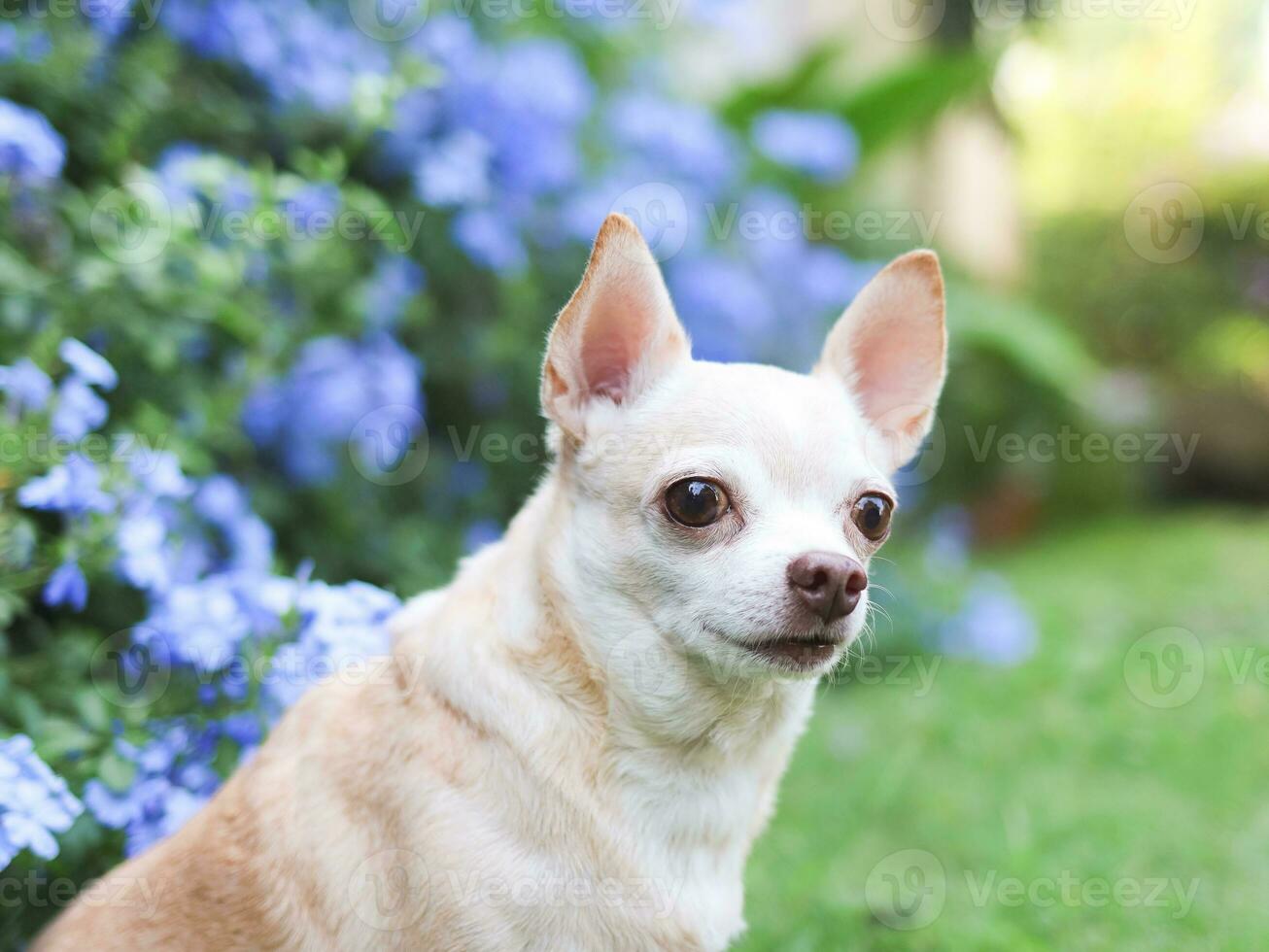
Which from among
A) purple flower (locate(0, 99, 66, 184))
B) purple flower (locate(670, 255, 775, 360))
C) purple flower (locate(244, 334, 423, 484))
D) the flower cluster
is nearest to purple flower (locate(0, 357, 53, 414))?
the flower cluster

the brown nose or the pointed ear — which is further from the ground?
the pointed ear

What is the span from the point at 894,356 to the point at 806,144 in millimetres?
3538

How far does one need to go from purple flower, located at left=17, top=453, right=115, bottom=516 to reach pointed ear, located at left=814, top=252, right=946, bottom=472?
1676mm

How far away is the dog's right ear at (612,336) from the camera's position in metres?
2.06

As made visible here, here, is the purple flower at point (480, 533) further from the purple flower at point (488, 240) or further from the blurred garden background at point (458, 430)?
the purple flower at point (488, 240)

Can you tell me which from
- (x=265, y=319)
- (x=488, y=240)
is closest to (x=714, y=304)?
(x=488, y=240)

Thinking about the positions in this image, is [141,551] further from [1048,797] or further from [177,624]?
[1048,797]

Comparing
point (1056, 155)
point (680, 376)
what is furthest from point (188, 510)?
point (1056, 155)

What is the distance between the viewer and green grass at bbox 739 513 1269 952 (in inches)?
121

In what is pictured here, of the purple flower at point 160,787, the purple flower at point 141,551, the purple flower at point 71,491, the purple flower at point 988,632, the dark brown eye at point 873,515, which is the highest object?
the dark brown eye at point 873,515

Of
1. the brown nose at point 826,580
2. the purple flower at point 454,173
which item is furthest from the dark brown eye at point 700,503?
the purple flower at point 454,173

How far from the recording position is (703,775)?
6.73ft

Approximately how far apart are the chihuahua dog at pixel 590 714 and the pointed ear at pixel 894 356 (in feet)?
0.85

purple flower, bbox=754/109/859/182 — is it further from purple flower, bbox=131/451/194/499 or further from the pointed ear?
purple flower, bbox=131/451/194/499
